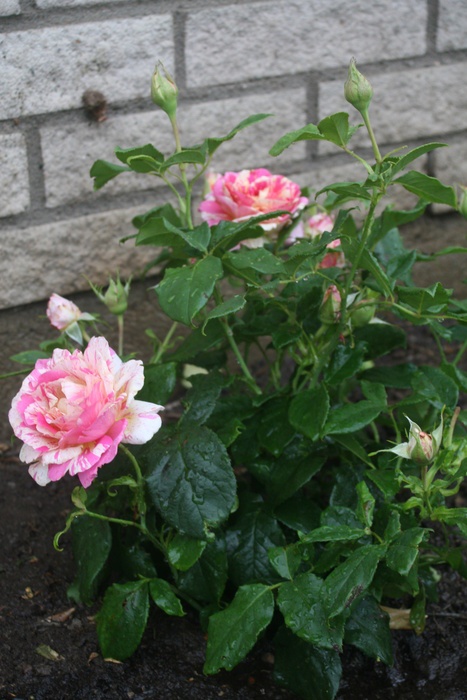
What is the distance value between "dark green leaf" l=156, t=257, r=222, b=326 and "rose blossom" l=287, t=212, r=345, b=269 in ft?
0.96

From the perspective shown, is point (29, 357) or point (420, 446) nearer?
point (420, 446)

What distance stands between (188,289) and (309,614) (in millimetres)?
474

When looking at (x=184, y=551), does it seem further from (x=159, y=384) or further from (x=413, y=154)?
(x=413, y=154)

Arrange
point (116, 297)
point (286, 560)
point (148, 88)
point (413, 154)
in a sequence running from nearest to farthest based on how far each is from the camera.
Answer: point (413, 154)
point (286, 560)
point (116, 297)
point (148, 88)

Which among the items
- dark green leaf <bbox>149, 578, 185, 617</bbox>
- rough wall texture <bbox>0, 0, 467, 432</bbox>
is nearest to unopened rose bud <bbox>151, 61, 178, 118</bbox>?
rough wall texture <bbox>0, 0, 467, 432</bbox>

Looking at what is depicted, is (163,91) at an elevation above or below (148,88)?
above

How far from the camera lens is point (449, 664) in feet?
4.66

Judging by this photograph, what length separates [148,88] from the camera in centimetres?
188

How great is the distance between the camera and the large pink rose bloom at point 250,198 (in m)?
1.44

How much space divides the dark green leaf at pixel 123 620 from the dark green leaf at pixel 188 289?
0.43 meters

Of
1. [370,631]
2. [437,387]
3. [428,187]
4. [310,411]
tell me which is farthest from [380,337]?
[370,631]

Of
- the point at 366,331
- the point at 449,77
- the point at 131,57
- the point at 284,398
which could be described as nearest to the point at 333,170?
the point at 449,77

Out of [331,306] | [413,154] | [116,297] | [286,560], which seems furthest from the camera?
[116,297]

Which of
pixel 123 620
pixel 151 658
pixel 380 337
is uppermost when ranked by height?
pixel 380 337
